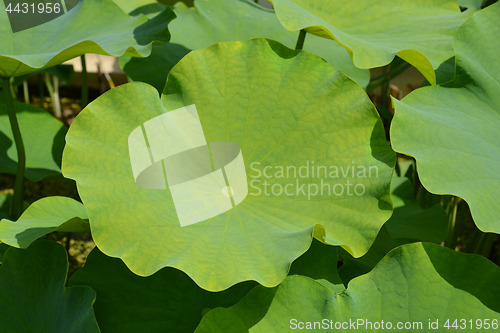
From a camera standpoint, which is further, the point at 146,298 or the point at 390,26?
the point at 390,26

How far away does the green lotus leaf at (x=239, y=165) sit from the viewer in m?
0.75

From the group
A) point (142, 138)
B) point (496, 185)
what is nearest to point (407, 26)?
point (496, 185)

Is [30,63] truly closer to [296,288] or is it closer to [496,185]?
[296,288]

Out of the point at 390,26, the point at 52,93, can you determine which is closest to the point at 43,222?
the point at 390,26

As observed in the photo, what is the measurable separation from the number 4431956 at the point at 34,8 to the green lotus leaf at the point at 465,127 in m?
1.04

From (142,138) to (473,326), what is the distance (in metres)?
0.70

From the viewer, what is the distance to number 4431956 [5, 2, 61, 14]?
1.24 metres

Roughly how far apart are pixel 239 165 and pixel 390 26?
0.60 m

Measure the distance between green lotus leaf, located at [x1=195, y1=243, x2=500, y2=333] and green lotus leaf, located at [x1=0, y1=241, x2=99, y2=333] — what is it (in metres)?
0.27

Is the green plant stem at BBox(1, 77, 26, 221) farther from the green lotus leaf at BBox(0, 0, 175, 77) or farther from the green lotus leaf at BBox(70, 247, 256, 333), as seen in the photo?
the green lotus leaf at BBox(70, 247, 256, 333)

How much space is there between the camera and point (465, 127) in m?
0.90

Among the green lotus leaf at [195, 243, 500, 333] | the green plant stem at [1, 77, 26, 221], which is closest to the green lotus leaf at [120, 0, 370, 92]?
the green plant stem at [1, 77, 26, 221]

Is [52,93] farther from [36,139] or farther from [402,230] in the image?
[402,230]

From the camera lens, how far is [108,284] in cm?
91
